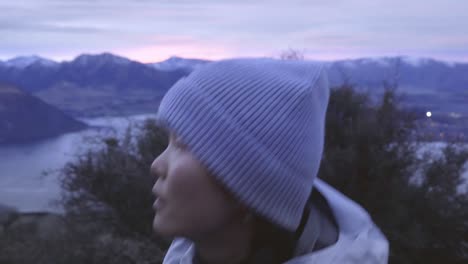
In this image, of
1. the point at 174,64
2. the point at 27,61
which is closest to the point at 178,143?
the point at 174,64

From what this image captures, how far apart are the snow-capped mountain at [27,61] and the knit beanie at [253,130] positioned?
3896mm

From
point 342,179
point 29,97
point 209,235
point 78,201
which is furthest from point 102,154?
point 209,235

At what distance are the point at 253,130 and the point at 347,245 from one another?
0.31m

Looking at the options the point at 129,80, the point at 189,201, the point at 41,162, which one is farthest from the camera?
the point at 129,80

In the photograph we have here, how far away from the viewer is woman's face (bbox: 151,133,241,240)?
3.45 feet

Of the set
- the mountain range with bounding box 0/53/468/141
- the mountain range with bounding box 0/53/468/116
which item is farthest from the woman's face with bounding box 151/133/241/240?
the mountain range with bounding box 0/53/468/116

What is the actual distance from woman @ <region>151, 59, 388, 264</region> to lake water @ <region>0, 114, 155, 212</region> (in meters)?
2.90

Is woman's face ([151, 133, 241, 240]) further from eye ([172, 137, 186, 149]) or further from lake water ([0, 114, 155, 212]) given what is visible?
lake water ([0, 114, 155, 212])

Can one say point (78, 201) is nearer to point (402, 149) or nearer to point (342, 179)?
point (342, 179)

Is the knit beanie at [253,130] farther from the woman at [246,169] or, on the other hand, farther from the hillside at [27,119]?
the hillside at [27,119]

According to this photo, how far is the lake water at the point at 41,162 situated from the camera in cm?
373

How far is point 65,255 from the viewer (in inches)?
155

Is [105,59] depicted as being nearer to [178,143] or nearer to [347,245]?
[178,143]

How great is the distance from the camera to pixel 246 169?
106 centimetres
